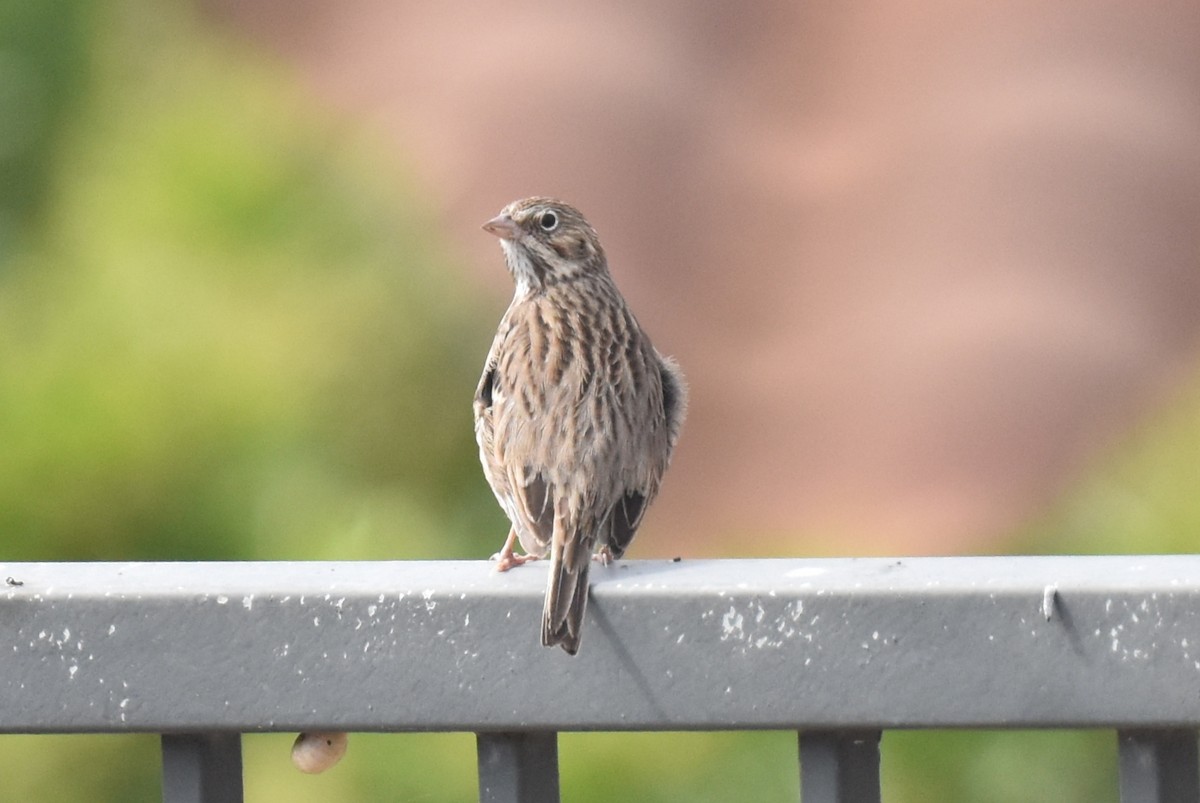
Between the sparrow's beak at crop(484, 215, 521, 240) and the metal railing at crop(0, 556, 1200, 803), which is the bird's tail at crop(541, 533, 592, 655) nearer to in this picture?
the metal railing at crop(0, 556, 1200, 803)

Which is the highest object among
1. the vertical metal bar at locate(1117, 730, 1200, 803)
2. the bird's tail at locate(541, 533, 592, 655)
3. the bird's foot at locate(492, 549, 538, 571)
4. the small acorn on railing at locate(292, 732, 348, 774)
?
the bird's foot at locate(492, 549, 538, 571)

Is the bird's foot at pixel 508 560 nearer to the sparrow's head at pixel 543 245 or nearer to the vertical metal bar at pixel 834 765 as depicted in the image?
the vertical metal bar at pixel 834 765

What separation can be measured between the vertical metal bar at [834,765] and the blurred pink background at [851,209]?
15.4 feet

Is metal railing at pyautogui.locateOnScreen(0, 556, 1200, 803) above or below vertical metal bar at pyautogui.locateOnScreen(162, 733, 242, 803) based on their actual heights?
above

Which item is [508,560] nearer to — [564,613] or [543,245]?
[564,613]

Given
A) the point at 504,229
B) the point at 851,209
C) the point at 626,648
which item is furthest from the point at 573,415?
the point at 851,209

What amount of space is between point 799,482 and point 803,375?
0.39 m

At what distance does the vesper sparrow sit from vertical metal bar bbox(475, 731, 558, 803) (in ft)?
1.71

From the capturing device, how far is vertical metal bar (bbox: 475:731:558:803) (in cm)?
181

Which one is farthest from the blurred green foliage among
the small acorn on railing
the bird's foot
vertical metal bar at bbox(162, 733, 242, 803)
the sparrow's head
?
vertical metal bar at bbox(162, 733, 242, 803)

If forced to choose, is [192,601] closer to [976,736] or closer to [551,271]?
[551,271]

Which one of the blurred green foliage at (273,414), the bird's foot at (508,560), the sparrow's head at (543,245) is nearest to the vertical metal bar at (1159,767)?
the bird's foot at (508,560)

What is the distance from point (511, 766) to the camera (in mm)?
1807

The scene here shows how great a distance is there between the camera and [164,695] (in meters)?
1.81
